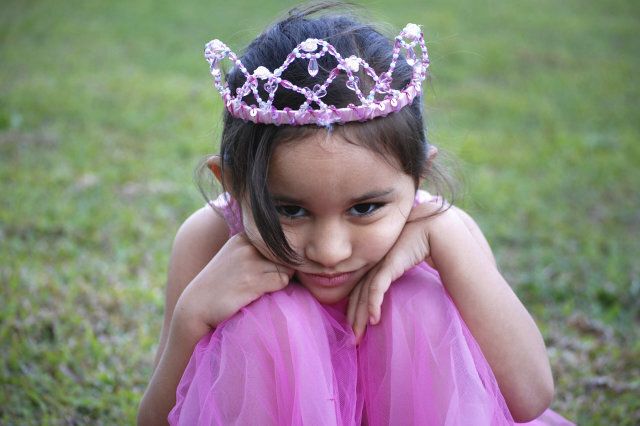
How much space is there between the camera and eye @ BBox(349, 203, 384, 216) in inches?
71.7

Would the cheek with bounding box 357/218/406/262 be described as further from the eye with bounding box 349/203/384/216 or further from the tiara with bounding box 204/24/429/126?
the tiara with bounding box 204/24/429/126

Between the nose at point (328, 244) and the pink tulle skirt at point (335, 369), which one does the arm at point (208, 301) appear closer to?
the pink tulle skirt at point (335, 369)

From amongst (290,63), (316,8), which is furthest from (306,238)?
(316,8)

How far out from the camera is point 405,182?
191cm

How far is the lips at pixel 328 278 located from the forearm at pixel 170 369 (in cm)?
30

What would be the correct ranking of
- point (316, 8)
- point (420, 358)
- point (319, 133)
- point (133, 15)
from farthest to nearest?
point (133, 15), point (316, 8), point (420, 358), point (319, 133)

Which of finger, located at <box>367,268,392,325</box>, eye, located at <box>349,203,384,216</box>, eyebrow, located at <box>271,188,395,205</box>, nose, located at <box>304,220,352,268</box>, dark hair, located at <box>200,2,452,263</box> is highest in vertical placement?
dark hair, located at <box>200,2,452,263</box>

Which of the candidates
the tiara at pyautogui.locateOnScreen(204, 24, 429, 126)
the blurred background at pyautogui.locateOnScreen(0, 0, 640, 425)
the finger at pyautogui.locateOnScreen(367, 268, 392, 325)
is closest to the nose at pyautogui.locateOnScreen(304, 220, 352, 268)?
the finger at pyautogui.locateOnScreen(367, 268, 392, 325)

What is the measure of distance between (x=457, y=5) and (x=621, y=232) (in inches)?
299

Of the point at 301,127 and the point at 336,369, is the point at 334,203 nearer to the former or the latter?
the point at 301,127

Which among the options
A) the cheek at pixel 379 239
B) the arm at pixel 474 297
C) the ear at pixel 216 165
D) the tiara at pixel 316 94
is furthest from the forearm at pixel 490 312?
the ear at pixel 216 165

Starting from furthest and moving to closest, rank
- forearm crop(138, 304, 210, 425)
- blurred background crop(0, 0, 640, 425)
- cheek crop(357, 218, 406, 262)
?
1. blurred background crop(0, 0, 640, 425)
2. forearm crop(138, 304, 210, 425)
3. cheek crop(357, 218, 406, 262)

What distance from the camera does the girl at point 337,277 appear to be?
177 centimetres

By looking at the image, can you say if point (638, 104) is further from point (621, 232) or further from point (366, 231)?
point (366, 231)
